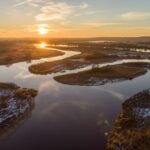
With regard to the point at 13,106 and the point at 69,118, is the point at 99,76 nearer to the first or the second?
the point at 13,106

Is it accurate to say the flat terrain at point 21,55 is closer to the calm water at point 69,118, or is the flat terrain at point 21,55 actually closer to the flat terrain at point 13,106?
the flat terrain at point 13,106

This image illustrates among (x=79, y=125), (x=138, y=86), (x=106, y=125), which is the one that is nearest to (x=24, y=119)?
(x=79, y=125)

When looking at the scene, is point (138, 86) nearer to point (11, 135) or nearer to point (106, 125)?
point (106, 125)

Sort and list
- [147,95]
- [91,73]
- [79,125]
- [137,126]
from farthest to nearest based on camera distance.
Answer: [91,73] < [147,95] < [79,125] < [137,126]

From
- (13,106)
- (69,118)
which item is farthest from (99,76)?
(69,118)

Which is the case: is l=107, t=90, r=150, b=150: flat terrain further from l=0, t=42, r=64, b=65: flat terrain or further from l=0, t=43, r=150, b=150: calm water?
l=0, t=42, r=64, b=65: flat terrain

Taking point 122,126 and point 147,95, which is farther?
point 147,95

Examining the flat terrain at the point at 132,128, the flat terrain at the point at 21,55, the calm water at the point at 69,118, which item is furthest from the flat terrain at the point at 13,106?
the flat terrain at the point at 21,55

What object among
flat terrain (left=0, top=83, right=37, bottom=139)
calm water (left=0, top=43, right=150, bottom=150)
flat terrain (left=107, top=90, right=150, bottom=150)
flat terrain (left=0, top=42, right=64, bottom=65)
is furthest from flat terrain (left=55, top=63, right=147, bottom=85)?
flat terrain (left=0, top=42, right=64, bottom=65)
